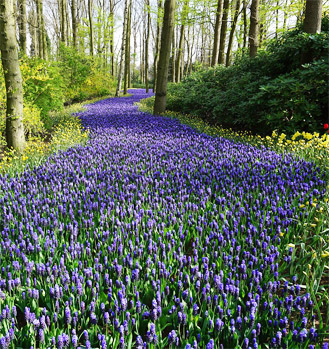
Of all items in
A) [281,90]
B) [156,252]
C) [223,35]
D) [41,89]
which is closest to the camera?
[156,252]

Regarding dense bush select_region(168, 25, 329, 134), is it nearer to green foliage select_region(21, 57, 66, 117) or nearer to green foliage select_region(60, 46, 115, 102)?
green foliage select_region(21, 57, 66, 117)

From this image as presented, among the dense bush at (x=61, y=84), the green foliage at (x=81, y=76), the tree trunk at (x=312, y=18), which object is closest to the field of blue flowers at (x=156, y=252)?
the tree trunk at (x=312, y=18)

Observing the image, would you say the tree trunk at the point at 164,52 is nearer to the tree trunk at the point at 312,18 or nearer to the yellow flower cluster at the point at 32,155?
the yellow flower cluster at the point at 32,155

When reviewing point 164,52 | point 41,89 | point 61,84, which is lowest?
point 41,89

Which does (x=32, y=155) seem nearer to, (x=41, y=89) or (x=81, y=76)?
(x=41, y=89)

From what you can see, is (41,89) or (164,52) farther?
(164,52)

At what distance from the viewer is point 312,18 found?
797 centimetres

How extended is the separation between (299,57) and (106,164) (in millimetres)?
5984

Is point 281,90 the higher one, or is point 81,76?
point 81,76

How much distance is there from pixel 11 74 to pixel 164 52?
20.6 feet

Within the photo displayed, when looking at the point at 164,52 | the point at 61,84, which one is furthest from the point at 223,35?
the point at 61,84

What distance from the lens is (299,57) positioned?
816 cm

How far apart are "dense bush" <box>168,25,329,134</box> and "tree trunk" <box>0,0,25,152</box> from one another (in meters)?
5.27

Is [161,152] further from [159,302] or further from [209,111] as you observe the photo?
[209,111]
